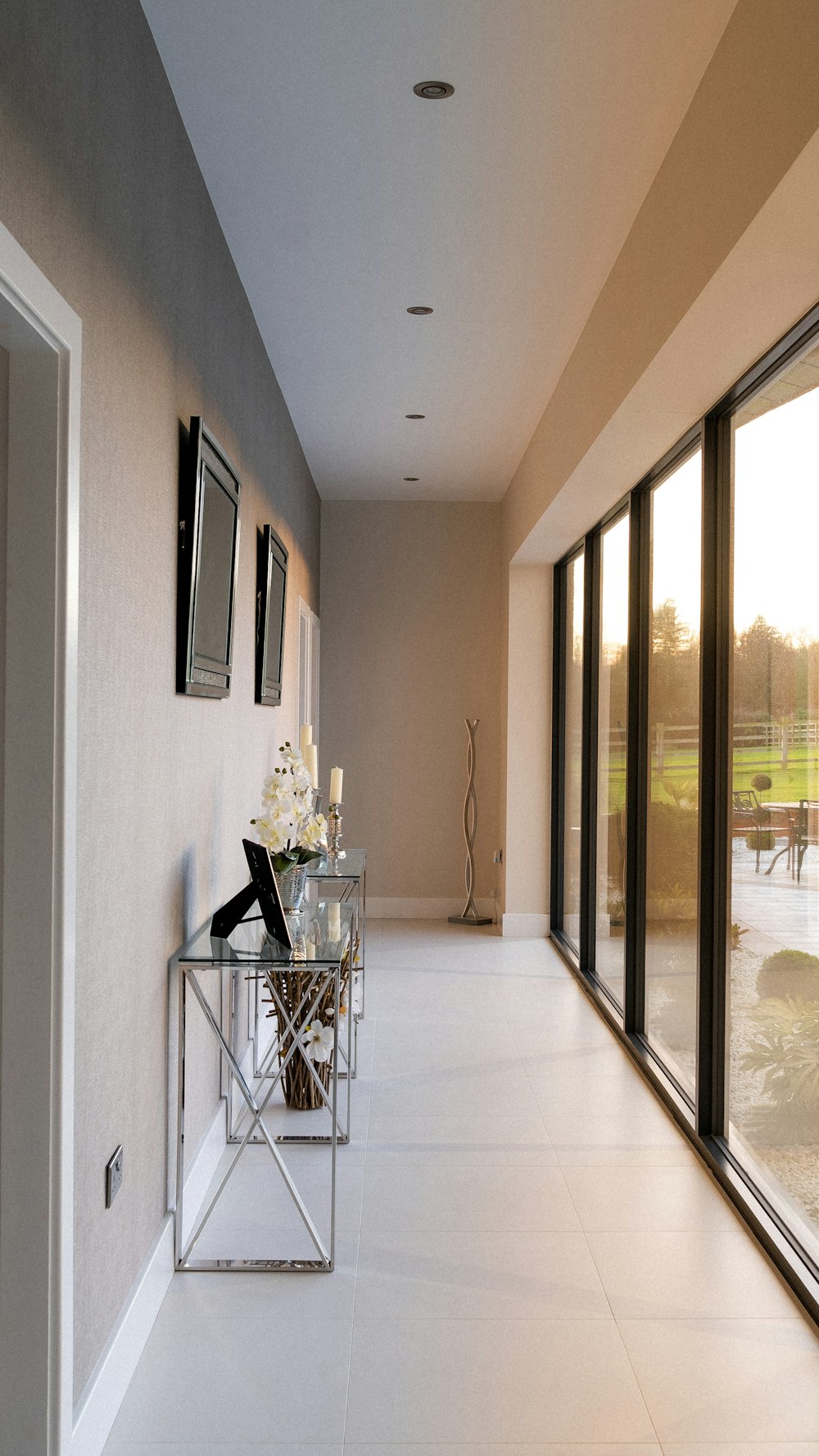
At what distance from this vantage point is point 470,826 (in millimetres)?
7473

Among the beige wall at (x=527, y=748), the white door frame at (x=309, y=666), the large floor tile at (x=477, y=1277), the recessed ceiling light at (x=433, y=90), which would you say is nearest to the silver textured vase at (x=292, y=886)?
the large floor tile at (x=477, y=1277)

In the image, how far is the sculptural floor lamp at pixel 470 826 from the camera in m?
7.41

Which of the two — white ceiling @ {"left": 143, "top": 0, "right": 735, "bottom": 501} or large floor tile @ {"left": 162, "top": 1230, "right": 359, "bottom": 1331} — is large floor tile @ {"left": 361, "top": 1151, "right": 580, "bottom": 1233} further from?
white ceiling @ {"left": 143, "top": 0, "right": 735, "bottom": 501}

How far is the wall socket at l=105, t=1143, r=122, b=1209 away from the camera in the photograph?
211cm

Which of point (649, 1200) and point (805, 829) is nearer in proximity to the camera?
point (805, 829)

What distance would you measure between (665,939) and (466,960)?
2.38m


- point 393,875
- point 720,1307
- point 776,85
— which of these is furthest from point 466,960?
point 776,85

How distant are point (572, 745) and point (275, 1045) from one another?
2738mm

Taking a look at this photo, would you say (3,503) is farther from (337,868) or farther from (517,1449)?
(337,868)

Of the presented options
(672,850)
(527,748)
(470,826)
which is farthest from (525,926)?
(672,850)

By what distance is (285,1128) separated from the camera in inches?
141

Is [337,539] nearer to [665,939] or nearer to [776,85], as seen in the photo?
[665,939]

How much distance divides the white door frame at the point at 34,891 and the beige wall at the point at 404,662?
5761 millimetres

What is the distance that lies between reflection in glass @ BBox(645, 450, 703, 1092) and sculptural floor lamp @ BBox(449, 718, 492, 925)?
121 inches
